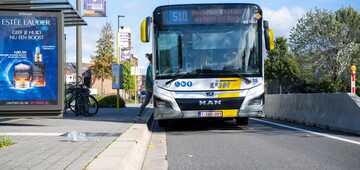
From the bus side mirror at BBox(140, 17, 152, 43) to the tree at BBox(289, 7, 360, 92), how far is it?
4313 centimetres

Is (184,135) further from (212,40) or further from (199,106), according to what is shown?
(212,40)

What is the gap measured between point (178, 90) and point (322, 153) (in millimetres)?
4538

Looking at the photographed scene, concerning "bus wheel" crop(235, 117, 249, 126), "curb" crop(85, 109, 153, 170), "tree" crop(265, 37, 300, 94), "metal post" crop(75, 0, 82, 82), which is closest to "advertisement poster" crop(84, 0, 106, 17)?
"metal post" crop(75, 0, 82, 82)

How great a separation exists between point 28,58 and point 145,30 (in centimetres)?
294

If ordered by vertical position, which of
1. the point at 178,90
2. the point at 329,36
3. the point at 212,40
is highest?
the point at 329,36

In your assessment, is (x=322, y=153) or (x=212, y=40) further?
(x=212, y=40)

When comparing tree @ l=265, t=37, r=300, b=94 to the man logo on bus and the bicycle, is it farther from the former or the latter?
the man logo on bus

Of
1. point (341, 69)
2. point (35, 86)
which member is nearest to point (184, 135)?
point (35, 86)

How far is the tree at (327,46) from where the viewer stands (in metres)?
52.4

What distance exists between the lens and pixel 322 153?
26.9 feet

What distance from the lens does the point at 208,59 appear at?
12.1m

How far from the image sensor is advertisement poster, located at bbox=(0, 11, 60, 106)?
11422 millimetres

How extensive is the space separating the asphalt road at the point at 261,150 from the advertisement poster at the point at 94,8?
33.3 feet

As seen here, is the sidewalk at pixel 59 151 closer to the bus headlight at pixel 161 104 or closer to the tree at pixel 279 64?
the bus headlight at pixel 161 104
